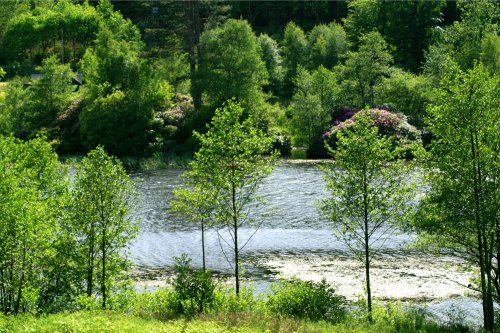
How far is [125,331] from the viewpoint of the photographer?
18047 mm

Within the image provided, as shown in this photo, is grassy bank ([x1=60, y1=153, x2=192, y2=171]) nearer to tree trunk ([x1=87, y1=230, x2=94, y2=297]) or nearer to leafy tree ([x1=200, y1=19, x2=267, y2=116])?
leafy tree ([x1=200, y1=19, x2=267, y2=116])

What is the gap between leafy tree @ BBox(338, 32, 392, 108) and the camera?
74625mm

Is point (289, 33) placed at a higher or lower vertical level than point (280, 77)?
higher

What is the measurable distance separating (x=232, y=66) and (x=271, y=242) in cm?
3708

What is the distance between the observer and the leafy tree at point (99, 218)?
2645 cm

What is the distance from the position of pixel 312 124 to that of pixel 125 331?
5639 cm

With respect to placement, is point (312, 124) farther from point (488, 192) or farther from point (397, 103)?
point (488, 192)

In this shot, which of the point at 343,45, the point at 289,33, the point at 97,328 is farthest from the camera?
the point at 289,33

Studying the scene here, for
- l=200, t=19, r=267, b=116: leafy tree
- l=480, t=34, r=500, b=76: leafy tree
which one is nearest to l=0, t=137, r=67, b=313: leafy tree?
l=200, t=19, r=267, b=116: leafy tree

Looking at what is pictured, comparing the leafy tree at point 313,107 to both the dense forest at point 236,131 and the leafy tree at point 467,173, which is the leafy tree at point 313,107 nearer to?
the dense forest at point 236,131

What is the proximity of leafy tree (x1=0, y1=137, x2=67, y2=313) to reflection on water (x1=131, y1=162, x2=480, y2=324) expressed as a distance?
8953 mm

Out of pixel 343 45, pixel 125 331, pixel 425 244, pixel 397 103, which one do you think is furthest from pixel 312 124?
pixel 125 331

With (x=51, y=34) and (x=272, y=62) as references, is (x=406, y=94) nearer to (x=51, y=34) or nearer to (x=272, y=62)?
(x=272, y=62)

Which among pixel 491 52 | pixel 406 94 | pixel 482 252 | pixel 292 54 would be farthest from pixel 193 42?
pixel 482 252
